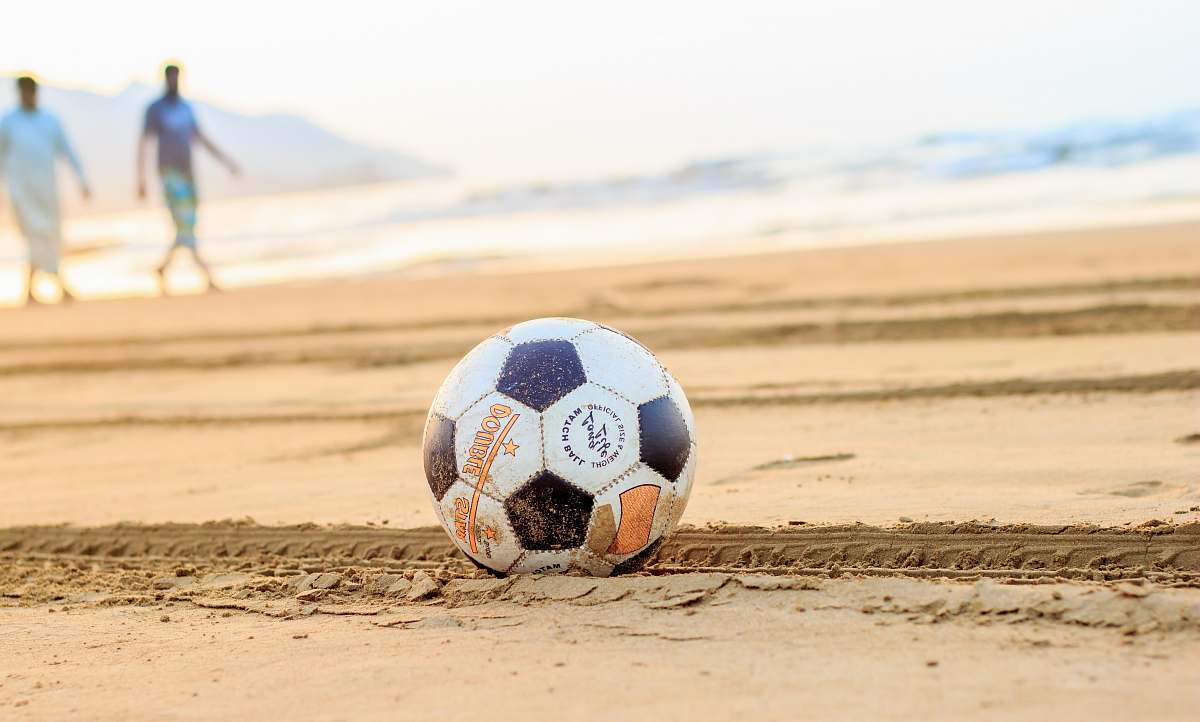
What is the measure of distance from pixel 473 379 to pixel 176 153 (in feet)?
37.6

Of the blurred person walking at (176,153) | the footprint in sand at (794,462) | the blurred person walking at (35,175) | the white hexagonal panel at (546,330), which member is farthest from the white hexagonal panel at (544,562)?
the blurred person walking at (35,175)

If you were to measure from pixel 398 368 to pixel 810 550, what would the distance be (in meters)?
5.25

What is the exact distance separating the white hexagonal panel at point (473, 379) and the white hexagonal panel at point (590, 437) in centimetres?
24

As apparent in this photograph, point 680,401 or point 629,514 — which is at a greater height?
point 680,401

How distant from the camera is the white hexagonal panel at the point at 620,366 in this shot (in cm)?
378

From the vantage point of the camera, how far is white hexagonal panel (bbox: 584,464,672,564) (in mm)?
3689

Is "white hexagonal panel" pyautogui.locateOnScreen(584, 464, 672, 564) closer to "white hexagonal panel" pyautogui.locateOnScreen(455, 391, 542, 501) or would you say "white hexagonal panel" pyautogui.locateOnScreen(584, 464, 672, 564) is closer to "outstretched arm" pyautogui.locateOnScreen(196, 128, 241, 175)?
"white hexagonal panel" pyautogui.locateOnScreen(455, 391, 542, 501)

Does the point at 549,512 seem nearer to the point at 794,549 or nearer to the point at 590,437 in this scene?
the point at 590,437

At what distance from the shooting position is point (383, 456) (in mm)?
6344

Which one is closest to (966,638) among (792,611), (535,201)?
(792,611)

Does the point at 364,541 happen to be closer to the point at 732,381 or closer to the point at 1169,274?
the point at 732,381

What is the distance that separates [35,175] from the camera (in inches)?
556

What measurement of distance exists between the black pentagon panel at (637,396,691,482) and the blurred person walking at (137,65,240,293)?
11.0 meters

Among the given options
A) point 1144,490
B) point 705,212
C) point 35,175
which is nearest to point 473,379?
point 1144,490
